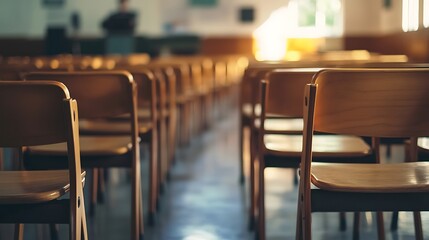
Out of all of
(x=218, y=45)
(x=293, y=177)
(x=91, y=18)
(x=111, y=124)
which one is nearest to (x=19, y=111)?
(x=111, y=124)

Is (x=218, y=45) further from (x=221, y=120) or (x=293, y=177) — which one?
(x=293, y=177)

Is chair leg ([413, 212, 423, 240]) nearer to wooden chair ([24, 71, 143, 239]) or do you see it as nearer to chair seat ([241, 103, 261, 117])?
wooden chair ([24, 71, 143, 239])

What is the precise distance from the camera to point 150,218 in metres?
3.18

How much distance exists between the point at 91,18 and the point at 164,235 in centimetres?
1237

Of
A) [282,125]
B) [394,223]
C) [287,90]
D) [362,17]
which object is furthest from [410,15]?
[287,90]

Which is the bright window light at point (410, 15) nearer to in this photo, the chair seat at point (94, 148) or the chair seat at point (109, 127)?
the chair seat at point (109, 127)

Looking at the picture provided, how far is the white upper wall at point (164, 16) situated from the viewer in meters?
14.1

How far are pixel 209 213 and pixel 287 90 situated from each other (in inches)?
38.8

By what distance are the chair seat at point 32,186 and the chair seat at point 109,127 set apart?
3.61 ft

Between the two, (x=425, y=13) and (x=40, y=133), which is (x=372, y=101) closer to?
(x=40, y=133)

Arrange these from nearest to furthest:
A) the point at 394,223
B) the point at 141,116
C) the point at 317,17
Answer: the point at 394,223 → the point at 141,116 → the point at 317,17

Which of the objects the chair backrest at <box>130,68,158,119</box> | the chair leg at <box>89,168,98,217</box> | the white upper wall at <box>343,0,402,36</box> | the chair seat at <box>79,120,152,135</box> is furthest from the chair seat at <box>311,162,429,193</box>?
the white upper wall at <box>343,0,402,36</box>

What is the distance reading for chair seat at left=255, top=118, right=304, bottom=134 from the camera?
10.5 ft

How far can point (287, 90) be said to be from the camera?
2658 mm
